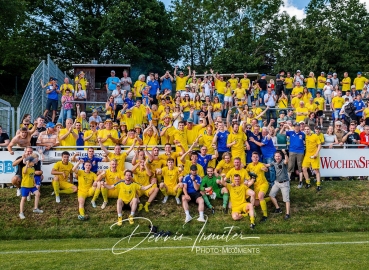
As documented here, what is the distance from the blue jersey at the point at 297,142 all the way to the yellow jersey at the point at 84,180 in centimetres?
594

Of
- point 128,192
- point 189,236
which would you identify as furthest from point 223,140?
point 189,236

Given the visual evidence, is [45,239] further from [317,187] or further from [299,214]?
[317,187]

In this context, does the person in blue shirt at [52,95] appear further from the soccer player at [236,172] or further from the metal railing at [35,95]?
the soccer player at [236,172]

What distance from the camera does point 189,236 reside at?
35.8ft

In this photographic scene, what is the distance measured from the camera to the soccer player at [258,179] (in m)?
11.8

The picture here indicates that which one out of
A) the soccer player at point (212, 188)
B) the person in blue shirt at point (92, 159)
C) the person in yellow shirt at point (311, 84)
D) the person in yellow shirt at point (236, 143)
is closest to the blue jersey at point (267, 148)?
the person in yellow shirt at point (236, 143)

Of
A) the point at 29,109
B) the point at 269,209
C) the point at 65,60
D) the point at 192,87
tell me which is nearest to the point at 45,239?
the point at 269,209

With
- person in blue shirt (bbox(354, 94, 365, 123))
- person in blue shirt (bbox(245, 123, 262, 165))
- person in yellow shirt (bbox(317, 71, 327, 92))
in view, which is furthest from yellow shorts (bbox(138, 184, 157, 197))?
person in yellow shirt (bbox(317, 71, 327, 92))

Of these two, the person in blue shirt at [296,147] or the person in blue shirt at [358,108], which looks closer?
the person in blue shirt at [296,147]

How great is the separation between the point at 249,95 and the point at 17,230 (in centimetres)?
1304

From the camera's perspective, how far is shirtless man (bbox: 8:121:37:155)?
12.5m

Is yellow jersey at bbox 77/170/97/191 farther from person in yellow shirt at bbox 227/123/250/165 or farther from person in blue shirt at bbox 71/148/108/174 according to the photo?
person in yellow shirt at bbox 227/123/250/165

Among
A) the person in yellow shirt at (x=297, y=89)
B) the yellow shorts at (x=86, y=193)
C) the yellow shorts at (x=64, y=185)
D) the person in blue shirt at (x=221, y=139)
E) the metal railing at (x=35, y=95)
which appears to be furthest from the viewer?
the person in yellow shirt at (x=297, y=89)

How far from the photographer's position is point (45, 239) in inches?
424
